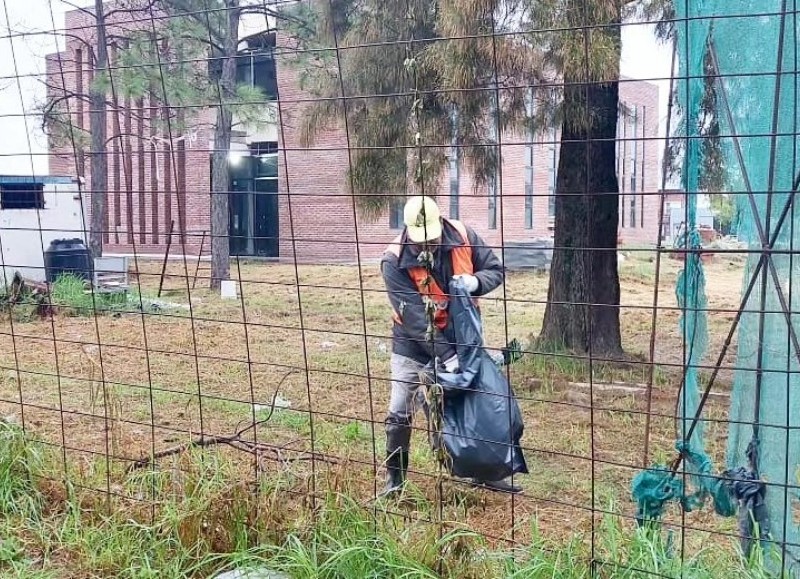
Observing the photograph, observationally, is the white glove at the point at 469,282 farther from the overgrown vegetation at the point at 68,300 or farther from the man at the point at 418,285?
the overgrown vegetation at the point at 68,300

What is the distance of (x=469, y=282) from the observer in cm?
363

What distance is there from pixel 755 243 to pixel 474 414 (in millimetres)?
1309

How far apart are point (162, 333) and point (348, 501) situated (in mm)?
7768

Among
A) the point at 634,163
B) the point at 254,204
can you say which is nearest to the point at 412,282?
the point at 254,204

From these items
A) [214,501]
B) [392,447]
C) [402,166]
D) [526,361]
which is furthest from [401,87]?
[214,501]

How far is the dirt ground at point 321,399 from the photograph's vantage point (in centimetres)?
337

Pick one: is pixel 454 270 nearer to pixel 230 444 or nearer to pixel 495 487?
pixel 495 487

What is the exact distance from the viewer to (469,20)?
571cm

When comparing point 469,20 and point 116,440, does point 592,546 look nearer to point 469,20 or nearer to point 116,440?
point 116,440

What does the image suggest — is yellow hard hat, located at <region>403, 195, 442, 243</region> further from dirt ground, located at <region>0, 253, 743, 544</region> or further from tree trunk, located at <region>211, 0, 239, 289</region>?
tree trunk, located at <region>211, 0, 239, 289</region>

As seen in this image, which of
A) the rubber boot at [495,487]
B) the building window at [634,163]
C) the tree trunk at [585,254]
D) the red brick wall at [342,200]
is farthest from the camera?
the red brick wall at [342,200]

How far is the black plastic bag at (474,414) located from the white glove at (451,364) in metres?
0.09

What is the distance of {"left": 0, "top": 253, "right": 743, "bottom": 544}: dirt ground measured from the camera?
3.37 meters

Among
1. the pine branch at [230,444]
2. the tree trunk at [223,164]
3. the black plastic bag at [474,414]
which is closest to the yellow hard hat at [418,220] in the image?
the black plastic bag at [474,414]
